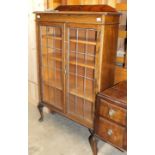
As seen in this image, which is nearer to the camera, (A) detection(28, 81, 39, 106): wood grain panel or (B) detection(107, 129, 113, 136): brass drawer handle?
(B) detection(107, 129, 113, 136): brass drawer handle

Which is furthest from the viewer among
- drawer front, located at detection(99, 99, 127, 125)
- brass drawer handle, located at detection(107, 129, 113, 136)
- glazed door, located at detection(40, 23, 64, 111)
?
glazed door, located at detection(40, 23, 64, 111)

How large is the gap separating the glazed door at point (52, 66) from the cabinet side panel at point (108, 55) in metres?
0.53

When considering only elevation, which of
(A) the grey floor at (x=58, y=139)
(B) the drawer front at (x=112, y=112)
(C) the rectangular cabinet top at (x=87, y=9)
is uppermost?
(C) the rectangular cabinet top at (x=87, y=9)

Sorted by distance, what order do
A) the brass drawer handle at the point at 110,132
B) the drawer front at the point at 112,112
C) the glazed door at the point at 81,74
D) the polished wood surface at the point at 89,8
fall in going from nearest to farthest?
the drawer front at the point at 112,112
the brass drawer handle at the point at 110,132
the polished wood surface at the point at 89,8
the glazed door at the point at 81,74

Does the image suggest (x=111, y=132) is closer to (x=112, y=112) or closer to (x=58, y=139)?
(x=112, y=112)

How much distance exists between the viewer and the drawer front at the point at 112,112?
65.6 inches

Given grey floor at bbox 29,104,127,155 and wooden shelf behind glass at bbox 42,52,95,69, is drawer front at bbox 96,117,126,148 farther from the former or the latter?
wooden shelf behind glass at bbox 42,52,95,69

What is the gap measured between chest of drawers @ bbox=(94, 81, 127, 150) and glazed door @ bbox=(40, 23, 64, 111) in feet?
1.98

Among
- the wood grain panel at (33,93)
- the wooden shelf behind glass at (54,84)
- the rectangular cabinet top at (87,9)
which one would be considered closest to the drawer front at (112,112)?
the wooden shelf behind glass at (54,84)

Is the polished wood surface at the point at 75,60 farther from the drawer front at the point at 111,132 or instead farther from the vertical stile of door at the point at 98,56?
the drawer front at the point at 111,132

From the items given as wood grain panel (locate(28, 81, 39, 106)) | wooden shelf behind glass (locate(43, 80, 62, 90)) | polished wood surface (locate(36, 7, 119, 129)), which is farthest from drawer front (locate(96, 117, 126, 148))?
wood grain panel (locate(28, 81, 39, 106))

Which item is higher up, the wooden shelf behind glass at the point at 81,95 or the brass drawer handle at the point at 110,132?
the wooden shelf behind glass at the point at 81,95

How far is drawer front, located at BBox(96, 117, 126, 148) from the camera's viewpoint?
5.62 feet
